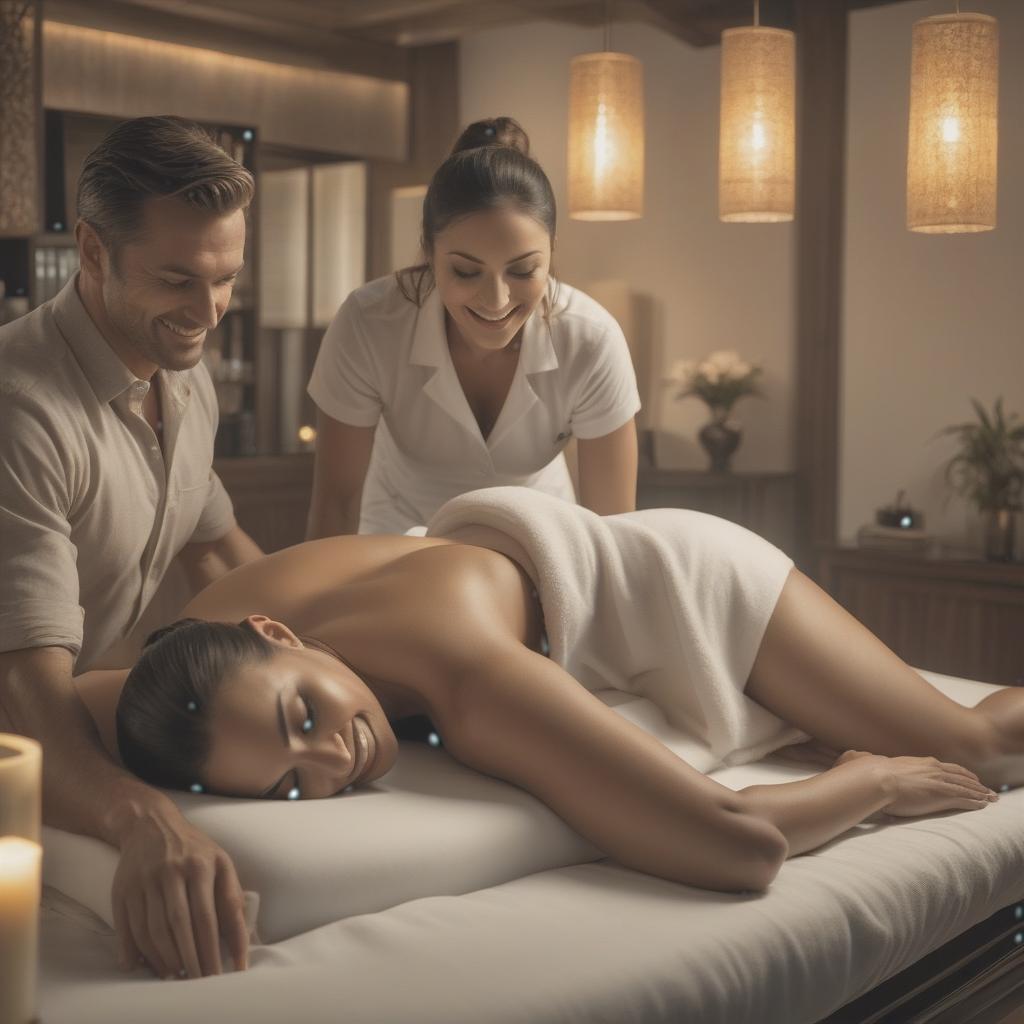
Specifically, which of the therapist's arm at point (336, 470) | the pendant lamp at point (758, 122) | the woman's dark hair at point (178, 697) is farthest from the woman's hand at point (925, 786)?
the pendant lamp at point (758, 122)

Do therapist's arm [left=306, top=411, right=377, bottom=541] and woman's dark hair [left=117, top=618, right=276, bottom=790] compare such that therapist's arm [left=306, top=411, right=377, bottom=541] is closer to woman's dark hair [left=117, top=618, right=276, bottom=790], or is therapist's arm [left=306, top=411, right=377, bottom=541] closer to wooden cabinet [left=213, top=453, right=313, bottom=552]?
woman's dark hair [left=117, top=618, right=276, bottom=790]

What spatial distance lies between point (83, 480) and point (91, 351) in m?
0.16

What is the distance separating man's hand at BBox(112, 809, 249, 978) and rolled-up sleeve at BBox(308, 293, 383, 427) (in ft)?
4.08

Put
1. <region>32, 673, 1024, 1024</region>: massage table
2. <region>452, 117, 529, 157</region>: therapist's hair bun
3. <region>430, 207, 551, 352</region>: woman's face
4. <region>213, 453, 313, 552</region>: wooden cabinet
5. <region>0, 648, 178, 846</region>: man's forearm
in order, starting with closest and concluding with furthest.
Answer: <region>32, 673, 1024, 1024</region>: massage table < <region>0, 648, 178, 846</region>: man's forearm < <region>430, 207, 551, 352</region>: woman's face < <region>452, 117, 529, 157</region>: therapist's hair bun < <region>213, 453, 313, 552</region>: wooden cabinet

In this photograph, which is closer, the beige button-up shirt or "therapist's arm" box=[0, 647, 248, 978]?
"therapist's arm" box=[0, 647, 248, 978]

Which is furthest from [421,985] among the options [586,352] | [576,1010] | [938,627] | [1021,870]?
[938,627]

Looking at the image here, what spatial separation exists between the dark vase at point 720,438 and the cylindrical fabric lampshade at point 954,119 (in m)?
2.15

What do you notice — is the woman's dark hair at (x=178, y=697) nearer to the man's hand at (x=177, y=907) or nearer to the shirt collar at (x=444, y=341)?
the man's hand at (x=177, y=907)

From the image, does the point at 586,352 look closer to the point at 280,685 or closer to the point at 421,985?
the point at 280,685

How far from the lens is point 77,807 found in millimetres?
1269

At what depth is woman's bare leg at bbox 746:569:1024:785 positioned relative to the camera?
1661 mm

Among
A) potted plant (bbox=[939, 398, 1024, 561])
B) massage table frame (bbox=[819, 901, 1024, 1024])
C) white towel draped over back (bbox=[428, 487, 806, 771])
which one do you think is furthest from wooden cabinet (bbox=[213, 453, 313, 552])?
massage table frame (bbox=[819, 901, 1024, 1024])

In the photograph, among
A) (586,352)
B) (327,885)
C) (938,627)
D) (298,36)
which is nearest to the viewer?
(327,885)

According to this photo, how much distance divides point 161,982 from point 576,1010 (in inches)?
13.2
